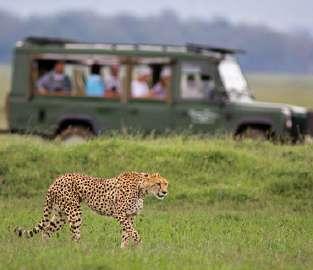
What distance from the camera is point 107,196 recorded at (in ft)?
44.2

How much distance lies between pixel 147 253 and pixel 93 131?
12585mm

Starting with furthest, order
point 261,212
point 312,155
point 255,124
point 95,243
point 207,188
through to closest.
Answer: point 255,124
point 312,155
point 207,188
point 261,212
point 95,243

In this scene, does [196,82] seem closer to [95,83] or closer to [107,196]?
[95,83]

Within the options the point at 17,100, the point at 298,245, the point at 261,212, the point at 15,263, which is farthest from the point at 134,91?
the point at 15,263

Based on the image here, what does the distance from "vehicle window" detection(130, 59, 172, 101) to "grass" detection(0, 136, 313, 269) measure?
315 centimetres

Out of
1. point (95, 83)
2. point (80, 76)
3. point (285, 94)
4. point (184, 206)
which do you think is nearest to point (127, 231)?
point (184, 206)

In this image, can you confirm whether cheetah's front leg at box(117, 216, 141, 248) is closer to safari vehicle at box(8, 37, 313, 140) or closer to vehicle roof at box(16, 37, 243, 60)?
safari vehicle at box(8, 37, 313, 140)

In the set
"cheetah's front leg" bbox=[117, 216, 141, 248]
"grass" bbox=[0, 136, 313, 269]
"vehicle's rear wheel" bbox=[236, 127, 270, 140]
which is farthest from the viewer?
"vehicle's rear wheel" bbox=[236, 127, 270, 140]

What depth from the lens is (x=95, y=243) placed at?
13328 mm

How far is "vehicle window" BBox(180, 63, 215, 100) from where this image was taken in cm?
2441

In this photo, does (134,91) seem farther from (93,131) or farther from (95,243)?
(95,243)

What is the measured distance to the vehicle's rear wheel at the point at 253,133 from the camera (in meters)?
23.5

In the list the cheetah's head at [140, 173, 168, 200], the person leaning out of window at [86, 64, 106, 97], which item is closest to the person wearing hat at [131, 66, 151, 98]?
the person leaning out of window at [86, 64, 106, 97]

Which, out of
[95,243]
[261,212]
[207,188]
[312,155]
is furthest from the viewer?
[312,155]
